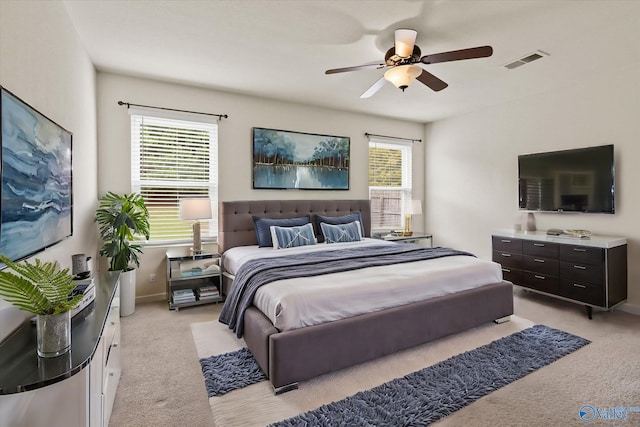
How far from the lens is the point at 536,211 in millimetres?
4395

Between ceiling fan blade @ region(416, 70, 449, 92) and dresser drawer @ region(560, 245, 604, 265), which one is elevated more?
ceiling fan blade @ region(416, 70, 449, 92)

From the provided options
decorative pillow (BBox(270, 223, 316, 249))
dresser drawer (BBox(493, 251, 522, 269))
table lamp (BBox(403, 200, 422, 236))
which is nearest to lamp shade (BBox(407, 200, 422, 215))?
table lamp (BBox(403, 200, 422, 236))

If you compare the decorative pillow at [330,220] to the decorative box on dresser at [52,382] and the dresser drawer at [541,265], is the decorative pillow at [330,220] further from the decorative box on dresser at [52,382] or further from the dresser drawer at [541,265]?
the decorative box on dresser at [52,382]

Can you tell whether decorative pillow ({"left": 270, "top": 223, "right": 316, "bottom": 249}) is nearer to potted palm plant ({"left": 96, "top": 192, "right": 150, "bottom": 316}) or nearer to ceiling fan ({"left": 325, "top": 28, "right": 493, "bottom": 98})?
potted palm plant ({"left": 96, "top": 192, "right": 150, "bottom": 316})

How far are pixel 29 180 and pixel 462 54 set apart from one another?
286 cm

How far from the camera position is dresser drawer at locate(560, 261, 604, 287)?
3266 mm

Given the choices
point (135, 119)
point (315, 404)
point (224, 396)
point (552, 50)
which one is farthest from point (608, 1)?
point (135, 119)

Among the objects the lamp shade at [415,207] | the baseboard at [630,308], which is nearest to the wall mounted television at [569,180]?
the baseboard at [630,308]

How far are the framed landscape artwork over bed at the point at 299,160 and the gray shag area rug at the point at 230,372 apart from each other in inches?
99.3

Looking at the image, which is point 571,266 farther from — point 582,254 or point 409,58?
point 409,58

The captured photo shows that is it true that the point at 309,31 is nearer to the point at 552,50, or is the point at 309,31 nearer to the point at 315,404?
the point at 552,50

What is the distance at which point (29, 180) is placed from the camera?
63.3 inches

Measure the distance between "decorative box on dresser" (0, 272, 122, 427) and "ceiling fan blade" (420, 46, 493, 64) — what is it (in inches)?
112

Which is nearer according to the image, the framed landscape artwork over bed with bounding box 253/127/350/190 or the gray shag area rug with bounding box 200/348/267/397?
the gray shag area rug with bounding box 200/348/267/397
